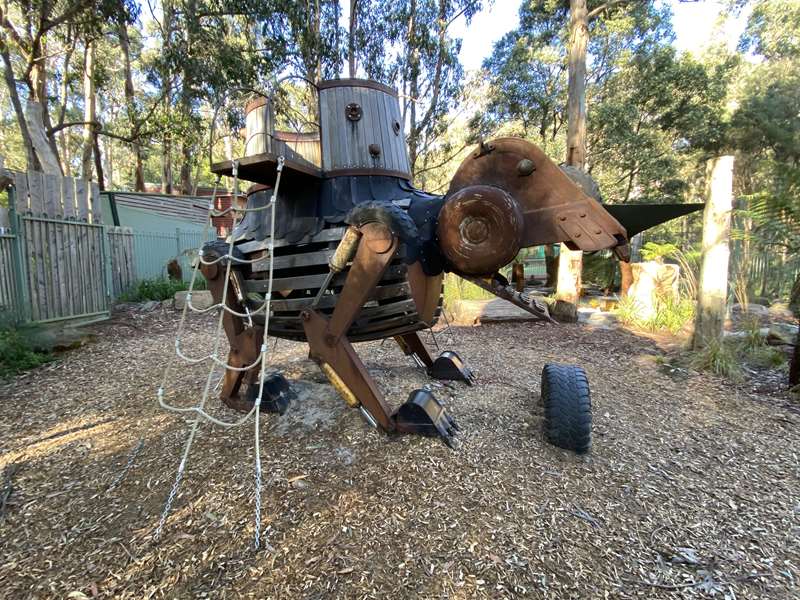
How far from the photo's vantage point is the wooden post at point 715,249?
466 cm

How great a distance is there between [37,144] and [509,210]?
11205 mm

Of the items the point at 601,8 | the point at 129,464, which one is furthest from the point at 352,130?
the point at 601,8

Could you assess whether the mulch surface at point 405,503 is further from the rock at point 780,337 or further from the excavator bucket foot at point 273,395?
the rock at point 780,337

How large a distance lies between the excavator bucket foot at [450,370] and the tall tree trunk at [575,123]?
4.44m

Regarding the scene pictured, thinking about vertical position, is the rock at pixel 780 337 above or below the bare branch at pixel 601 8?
below

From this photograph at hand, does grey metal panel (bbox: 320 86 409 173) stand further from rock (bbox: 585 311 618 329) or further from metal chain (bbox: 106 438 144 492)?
rock (bbox: 585 311 618 329)

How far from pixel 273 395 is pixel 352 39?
1181cm

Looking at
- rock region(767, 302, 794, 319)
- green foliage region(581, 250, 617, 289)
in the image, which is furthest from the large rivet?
green foliage region(581, 250, 617, 289)

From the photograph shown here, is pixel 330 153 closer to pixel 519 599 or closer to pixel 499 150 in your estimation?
pixel 499 150

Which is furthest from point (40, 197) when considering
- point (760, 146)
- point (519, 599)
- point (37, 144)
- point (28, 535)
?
point (760, 146)

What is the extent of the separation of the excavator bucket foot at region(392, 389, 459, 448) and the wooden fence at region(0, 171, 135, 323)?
5.81 meters

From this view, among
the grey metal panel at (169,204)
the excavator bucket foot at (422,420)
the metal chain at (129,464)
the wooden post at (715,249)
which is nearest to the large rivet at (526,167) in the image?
the excavator bucket foot at (422,420)

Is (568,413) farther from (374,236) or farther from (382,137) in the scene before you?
(382,137)

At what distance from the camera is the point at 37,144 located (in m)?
8.95
